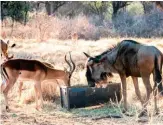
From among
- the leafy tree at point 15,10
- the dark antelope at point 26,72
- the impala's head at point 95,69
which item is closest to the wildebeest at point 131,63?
the impala's head at point 95,69

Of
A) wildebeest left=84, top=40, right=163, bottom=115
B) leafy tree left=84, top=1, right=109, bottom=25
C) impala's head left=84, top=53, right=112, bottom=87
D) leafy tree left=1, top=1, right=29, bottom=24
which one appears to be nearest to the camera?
wildebeest left=84, top=40, right=163, bottom=115

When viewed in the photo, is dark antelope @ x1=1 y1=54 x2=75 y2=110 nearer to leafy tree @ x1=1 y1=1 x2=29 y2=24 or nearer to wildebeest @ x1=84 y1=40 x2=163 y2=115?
wildebeest @ x1=84 y1=40 x2=163 y2=115

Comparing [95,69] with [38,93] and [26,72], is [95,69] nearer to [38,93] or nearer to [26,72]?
[38,93]

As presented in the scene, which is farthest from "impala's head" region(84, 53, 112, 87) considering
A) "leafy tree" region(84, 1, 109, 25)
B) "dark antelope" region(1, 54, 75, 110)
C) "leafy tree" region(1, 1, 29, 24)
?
"leafy tree" region(84, 1, 109, 25)

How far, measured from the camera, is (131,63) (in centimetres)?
832

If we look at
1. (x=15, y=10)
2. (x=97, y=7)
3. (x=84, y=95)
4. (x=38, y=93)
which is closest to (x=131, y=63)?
(x=84, y=95)

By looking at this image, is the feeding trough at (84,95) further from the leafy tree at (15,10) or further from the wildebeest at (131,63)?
the leafy tree at (15,10)

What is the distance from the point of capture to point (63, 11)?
46375mm

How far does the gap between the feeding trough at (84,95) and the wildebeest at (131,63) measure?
249 mm

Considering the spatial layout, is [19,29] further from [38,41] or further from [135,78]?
[135,78]

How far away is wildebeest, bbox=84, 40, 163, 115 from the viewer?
8.06 meters

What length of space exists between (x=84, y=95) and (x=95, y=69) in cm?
57

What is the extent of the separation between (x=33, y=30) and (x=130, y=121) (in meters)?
19.3

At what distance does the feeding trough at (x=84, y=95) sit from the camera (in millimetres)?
9031
